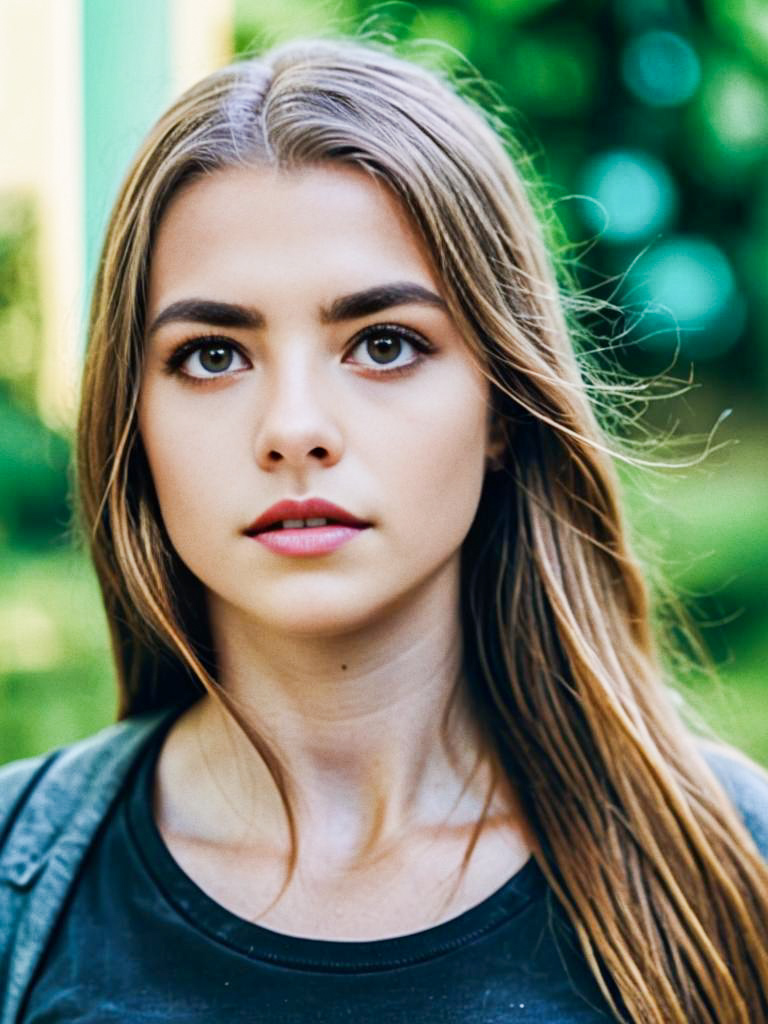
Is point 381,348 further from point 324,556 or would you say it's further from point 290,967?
point 290,967

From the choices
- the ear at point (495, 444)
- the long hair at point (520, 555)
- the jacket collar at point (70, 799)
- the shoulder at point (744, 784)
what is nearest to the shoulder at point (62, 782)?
the jacket collar at point (70, 799)

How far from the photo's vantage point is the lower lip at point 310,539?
1564 millimetres

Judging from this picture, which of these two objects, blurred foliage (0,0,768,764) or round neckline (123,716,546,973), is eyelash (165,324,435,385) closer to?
round neckline (123,716,546,973)

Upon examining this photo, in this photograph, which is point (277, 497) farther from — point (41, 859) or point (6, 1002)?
point (6, 1002)

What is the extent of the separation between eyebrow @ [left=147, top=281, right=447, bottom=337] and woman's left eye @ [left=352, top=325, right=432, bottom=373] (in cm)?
3

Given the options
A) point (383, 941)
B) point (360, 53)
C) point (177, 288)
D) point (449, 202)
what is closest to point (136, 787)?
point (383, 941)

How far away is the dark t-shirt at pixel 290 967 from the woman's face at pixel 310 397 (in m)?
0.33

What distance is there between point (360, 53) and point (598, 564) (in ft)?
2.17

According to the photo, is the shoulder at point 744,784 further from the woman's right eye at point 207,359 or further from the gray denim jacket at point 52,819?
the woman's right eye at point 207,359

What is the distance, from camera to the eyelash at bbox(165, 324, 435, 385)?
1.60m

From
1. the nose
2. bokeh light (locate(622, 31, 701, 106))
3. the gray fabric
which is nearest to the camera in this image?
the nose

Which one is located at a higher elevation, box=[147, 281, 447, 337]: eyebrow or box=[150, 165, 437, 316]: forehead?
box=[150, 165, 437, 316]: forehead

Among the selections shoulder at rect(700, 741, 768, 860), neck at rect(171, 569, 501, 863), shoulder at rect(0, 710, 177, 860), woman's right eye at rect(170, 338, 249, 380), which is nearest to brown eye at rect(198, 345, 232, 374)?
woman's right eye at rect(170, 338, 249, 380)

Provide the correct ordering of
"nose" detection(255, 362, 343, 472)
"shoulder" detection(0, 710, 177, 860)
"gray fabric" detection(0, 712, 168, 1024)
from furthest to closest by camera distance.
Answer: "shoulder" detection(0, 710, 177, 860), "gray fabric" detection(0, 712, 168, 1024), "nose" detection(255, 362, 343, 472)
